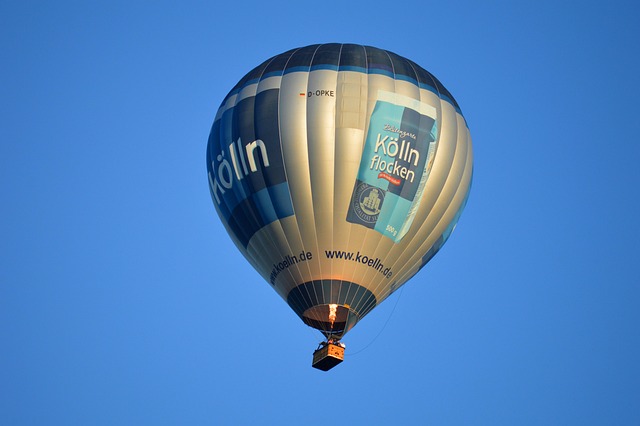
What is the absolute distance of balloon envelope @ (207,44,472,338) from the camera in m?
27.6

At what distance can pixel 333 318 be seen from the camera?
90.2ft

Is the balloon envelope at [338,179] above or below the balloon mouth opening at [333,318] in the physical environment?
above

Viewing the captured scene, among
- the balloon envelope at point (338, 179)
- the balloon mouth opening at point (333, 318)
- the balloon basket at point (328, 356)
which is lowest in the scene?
the balloon basket at point (328, 356)

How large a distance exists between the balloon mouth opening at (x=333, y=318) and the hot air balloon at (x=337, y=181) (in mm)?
22

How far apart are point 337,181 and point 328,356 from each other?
3860 mm

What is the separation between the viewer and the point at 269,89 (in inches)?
1140

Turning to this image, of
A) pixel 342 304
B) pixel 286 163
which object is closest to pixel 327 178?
pixel 286 163

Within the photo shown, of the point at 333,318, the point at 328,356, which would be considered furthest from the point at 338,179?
the point at 328,356

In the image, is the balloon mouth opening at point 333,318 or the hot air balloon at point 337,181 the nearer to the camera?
the balloon mouth opening at point 333,318

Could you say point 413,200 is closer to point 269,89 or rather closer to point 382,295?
point 382,295

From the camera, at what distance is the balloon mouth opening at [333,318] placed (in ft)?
90.1

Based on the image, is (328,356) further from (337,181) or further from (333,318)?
(337,181)

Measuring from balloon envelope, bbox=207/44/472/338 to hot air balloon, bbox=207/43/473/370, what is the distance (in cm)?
3

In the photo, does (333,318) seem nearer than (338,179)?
Yes
